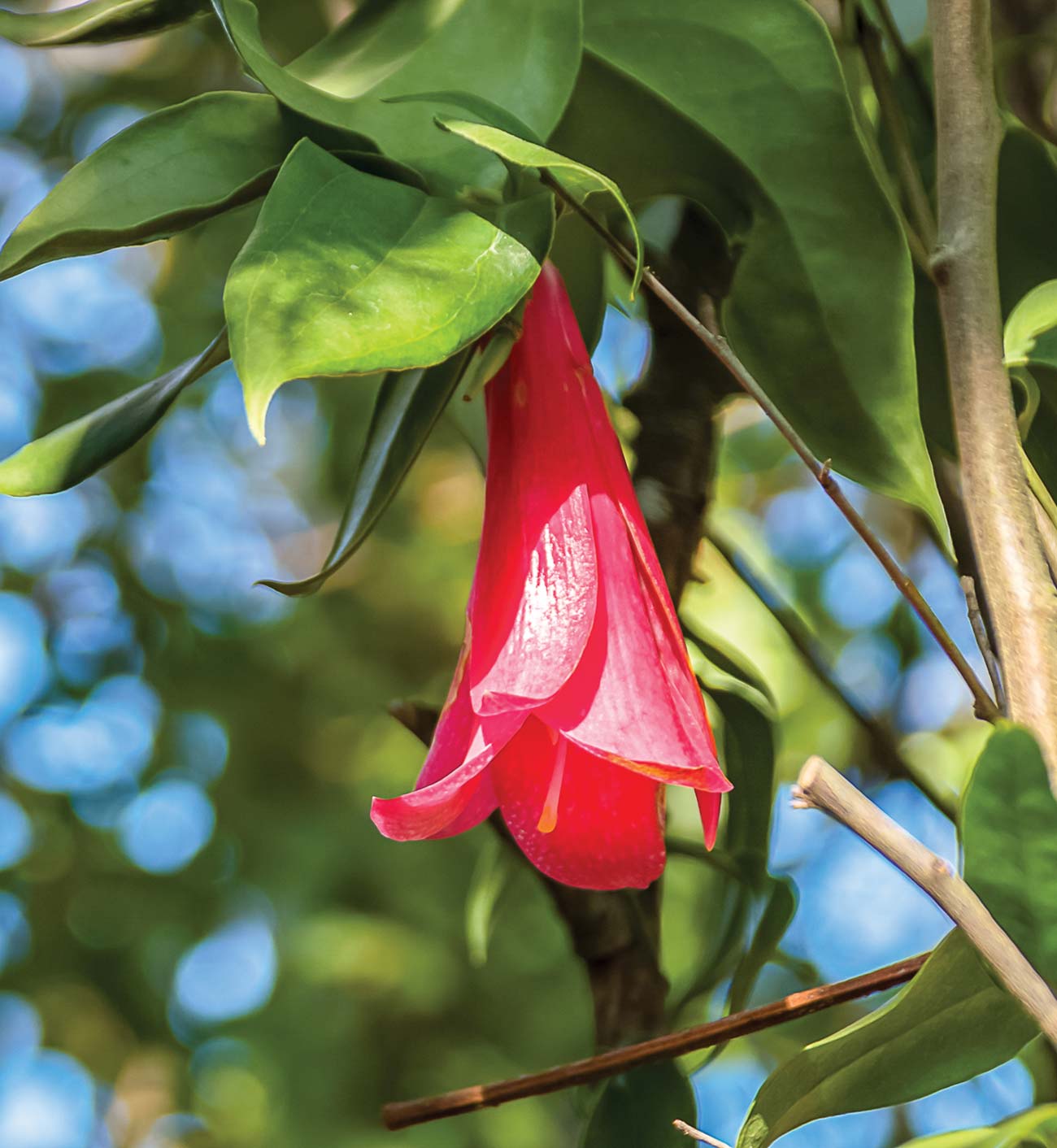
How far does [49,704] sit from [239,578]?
→ 18cm

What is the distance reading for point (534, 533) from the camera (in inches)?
9.2

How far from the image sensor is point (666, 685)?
23 centimetres

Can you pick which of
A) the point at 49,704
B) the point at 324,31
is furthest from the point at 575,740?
the point at 49,704

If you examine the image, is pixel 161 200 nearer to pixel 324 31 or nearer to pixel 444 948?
pixel 324 31

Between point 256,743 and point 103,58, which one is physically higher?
point 103,58

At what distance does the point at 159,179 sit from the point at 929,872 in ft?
0.56

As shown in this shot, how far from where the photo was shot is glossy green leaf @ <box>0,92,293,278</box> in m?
0.21

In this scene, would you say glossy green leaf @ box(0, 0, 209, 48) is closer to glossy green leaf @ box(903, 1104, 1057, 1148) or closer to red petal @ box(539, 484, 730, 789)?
red petal @ box(539, 484, 730, 789)

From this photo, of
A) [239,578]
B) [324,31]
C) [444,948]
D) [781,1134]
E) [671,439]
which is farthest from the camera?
[239,578]

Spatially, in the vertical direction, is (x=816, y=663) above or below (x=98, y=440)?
below

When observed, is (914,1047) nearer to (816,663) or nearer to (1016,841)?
(1016,841)

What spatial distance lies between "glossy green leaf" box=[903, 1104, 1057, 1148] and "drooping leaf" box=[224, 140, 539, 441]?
12cm

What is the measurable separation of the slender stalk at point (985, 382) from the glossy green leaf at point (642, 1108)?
15 cm

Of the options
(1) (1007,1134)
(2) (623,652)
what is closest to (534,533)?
(2) (623,652)
